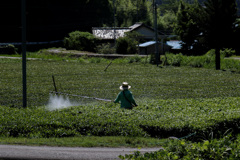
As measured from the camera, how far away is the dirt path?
10.6m

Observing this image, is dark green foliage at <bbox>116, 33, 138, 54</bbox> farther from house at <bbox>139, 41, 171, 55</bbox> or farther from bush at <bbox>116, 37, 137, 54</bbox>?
house at <bbox>139, 41, 171, 55</bbox>

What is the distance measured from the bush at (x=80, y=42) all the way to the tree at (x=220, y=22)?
2785 cm

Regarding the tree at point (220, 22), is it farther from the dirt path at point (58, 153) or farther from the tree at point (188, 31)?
the dirt path at point (58, 153)

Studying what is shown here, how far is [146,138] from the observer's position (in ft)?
43.6

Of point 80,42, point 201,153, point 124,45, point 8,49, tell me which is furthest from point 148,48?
point 201,153

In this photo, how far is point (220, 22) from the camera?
137 feet

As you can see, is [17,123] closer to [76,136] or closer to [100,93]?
[76,136]

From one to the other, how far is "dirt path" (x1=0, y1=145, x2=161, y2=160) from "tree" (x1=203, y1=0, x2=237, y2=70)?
3257 cm

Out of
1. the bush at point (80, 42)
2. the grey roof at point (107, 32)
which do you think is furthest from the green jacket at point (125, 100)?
the grey roof at point (107, 32)

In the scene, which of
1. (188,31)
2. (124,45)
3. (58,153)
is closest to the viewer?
(58,153)

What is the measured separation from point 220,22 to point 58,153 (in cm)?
3425

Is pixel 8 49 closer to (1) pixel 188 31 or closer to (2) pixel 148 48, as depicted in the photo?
(2) pixel 148 48

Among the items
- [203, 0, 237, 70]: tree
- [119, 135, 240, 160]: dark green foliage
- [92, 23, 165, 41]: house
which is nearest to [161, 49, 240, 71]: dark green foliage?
[203, 0, 237, 70]: tree

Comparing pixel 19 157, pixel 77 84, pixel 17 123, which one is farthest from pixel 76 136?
pixel 77 84
